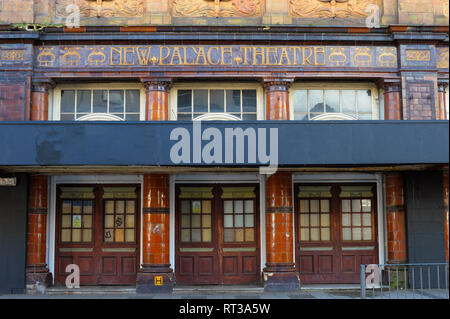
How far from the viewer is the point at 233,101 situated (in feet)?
47.1

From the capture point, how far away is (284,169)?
13.1 metres

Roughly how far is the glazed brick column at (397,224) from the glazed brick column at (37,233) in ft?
29.8

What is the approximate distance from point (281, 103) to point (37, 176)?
664cm

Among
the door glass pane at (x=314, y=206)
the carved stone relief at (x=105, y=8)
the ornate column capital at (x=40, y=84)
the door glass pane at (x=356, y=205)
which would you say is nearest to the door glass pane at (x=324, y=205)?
the door glass pane at (x=314, y=206)

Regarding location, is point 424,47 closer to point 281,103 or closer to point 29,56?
point 281,103

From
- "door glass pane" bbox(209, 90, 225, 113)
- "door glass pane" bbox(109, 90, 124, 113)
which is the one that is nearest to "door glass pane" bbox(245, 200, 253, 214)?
"door glass pane" bbox(209, 90, 225, 113)

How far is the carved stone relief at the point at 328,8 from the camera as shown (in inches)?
567

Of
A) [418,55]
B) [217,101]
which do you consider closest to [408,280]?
[418,55]

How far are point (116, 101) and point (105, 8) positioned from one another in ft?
8.38

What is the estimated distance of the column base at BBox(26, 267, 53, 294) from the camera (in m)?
13.3

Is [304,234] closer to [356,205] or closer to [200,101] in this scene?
[356,205]
